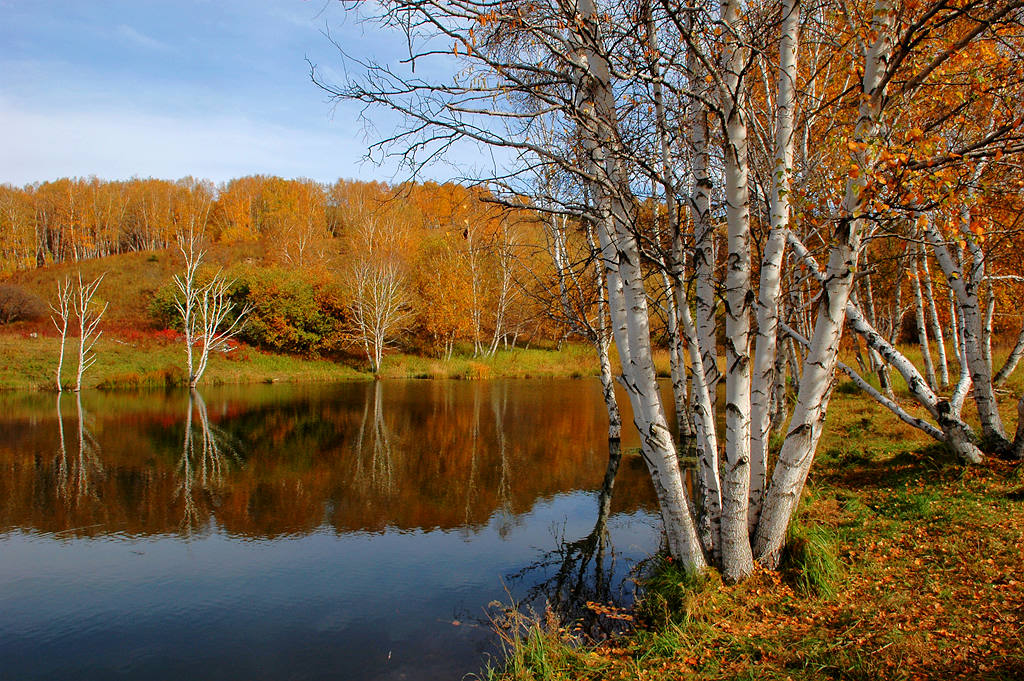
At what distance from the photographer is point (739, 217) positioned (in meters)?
4.96

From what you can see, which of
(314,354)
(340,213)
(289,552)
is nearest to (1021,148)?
(289,552)

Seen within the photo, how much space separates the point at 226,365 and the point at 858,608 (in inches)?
1267

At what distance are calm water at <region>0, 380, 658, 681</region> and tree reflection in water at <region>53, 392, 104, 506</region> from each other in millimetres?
58

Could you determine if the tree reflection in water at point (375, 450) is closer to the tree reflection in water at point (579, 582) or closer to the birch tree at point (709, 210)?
the tree reflection in water at point (579, 582)

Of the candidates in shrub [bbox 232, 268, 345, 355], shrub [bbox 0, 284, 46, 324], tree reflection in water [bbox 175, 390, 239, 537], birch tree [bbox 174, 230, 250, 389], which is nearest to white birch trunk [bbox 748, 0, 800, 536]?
tree reflection in water [bbox 175, 390, 239, 537]

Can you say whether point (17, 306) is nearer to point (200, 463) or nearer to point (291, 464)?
point (200, 463)

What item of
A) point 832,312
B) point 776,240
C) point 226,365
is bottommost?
point 226,365

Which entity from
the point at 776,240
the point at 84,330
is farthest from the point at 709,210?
the point at 84,330

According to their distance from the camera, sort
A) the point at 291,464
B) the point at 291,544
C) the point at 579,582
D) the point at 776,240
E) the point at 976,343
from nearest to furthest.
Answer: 1. the point at 776,240
2. the point at 579,582
3. the point at 976,343
4. the point at 291,544
5. the point at 291,464

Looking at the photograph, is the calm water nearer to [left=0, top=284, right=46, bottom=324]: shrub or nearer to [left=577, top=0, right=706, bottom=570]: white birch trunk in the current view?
[left=577, top=0, right=706, bottom=570]: white birch trunk

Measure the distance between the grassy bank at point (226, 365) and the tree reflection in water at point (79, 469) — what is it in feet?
40.5

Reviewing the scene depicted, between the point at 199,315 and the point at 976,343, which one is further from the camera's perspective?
the point at 199,315

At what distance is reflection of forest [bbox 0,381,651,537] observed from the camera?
967cm

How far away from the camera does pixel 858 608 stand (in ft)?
14.9
